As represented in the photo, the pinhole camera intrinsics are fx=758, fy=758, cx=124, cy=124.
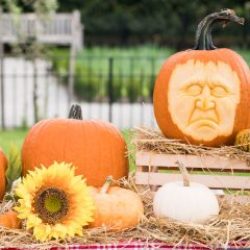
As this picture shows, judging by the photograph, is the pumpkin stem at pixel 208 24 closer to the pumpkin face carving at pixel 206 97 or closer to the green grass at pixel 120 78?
the pumpkin face carving at pixel 206 97

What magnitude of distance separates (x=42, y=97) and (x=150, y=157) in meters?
9.93

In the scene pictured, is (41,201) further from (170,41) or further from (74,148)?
(170,41)

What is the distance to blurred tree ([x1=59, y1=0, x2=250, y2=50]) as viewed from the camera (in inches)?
971

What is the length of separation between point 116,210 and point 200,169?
0.54m

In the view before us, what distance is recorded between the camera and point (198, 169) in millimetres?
2936

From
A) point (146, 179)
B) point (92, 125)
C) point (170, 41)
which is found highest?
point (92, 125)

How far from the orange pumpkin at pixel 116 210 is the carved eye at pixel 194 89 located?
60 centimetres

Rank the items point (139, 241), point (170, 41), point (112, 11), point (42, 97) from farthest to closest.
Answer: point (112, 11) → point (170, 41) → point (42, 97) → point (139, 241)

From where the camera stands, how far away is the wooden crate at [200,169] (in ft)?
9.37

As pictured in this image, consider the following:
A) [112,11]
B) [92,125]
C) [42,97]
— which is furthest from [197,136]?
[112,11]

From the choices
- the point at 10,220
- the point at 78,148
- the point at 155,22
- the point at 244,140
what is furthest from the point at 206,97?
the point at 155,22

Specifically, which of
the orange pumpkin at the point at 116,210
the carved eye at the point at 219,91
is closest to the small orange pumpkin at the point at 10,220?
the orange pumpkin at the point at 116,210

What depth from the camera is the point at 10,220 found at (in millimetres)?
2492

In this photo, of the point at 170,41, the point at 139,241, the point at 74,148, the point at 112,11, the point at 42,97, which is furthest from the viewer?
the point at 112,11
